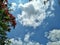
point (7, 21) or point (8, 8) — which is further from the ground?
point (8, 8)

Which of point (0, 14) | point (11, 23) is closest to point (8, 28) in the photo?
point (11, 23)

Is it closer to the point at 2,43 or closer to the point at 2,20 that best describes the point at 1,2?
the point at 2,20

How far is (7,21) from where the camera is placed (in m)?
12.6

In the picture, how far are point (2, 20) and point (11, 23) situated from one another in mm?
1106

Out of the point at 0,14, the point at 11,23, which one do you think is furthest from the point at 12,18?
the point at 0,14

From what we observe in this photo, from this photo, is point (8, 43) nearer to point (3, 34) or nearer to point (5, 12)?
point (3, 34)

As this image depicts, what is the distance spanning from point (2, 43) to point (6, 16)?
1.85 meters

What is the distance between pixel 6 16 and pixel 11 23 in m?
0.91

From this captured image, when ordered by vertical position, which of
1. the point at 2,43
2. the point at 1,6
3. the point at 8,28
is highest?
the point at 1,6

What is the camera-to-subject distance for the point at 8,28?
12.8 m

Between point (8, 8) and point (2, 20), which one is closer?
point (2, 20)

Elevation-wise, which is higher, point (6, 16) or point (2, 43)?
point (6, 16)

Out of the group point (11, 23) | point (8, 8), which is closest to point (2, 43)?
point (11, 23)

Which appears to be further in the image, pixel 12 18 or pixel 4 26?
pixel 12 18
